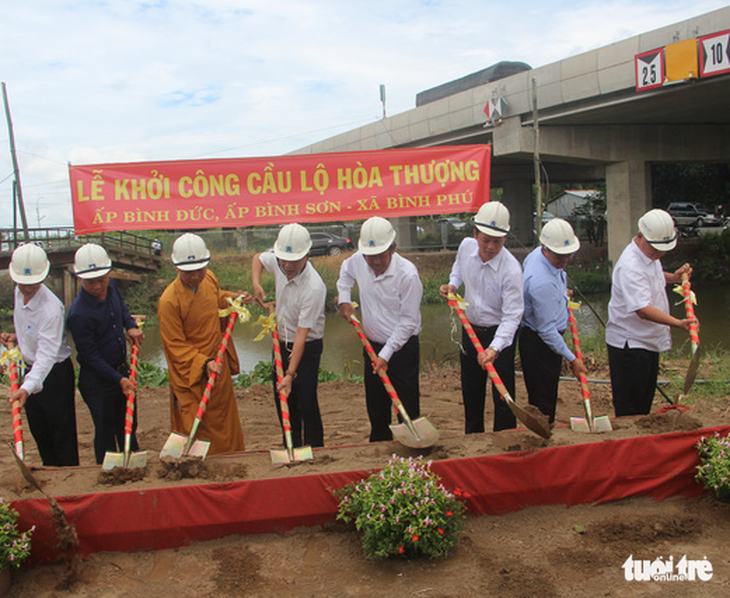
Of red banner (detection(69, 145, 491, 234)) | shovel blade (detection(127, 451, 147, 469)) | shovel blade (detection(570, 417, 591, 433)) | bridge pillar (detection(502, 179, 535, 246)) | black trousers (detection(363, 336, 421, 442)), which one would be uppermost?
bridge pillar (detection(502, 179, 535, 246))

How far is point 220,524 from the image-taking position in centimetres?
341

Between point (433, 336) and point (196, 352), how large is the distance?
8.08 meters

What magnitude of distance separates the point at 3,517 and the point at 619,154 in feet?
50.9

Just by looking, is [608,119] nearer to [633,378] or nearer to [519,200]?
[519,200]

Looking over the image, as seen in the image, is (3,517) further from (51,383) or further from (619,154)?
(619,154)

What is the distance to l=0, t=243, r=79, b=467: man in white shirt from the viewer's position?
4.00m

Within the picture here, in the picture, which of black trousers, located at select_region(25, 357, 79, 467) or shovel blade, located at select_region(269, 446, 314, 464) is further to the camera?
black trousers, located at select_region(25, 357, 79, 467)

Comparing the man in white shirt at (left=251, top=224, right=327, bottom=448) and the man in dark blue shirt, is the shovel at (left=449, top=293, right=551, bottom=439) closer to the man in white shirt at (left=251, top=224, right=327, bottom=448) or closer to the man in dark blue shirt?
the man in white shirt at (left=251, top=224, right=327, bottom=448)

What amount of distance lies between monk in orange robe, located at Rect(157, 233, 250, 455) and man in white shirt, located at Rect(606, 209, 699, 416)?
2.60m

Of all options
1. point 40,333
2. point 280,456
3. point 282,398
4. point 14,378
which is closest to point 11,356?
point 14,378

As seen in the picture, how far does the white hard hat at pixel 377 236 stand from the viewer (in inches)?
166

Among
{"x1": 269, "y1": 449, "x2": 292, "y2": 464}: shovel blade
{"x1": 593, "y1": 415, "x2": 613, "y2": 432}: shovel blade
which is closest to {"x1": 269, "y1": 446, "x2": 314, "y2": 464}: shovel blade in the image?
{"x1": 269, "y1": 449, "x2": 292, "y2": 464}: shovel blade

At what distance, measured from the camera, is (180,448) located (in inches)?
153

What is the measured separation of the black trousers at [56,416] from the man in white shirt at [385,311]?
1832 millimetres
